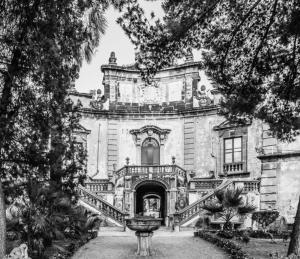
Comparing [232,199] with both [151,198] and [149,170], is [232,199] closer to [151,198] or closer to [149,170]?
[149,170]

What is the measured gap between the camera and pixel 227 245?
16172mm

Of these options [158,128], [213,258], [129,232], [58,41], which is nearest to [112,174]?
[158,128]

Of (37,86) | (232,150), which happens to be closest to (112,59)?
(232,150)

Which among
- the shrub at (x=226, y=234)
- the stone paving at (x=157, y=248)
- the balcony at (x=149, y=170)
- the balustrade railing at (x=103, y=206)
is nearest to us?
the stone paving at (x=157, y=248)

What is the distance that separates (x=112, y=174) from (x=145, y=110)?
516cm

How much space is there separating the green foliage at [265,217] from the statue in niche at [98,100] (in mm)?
14770

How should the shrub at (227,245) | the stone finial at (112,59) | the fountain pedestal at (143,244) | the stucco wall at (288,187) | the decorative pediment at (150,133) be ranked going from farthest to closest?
1. the stone finial at (112,59)
2. the decorative pediment at (150,133)
3. the stucco wall at (288,187)
4. the fountain pedestal at (143,244)
5. the shrub at (227,245)

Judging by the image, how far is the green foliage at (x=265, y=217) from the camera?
21.9 metres

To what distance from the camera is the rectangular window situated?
31.0 metres

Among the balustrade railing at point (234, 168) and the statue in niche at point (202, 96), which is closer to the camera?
the balustrade railing at point (234, 168)

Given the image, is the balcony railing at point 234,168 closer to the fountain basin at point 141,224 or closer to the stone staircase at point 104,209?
the stone staircase at point 104,209

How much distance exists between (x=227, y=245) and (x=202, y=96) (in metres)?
18.2

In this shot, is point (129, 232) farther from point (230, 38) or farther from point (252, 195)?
point (230, 38)

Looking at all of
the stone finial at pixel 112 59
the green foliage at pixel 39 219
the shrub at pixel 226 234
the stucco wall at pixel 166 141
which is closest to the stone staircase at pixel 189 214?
the shrub at pixel 226 234
